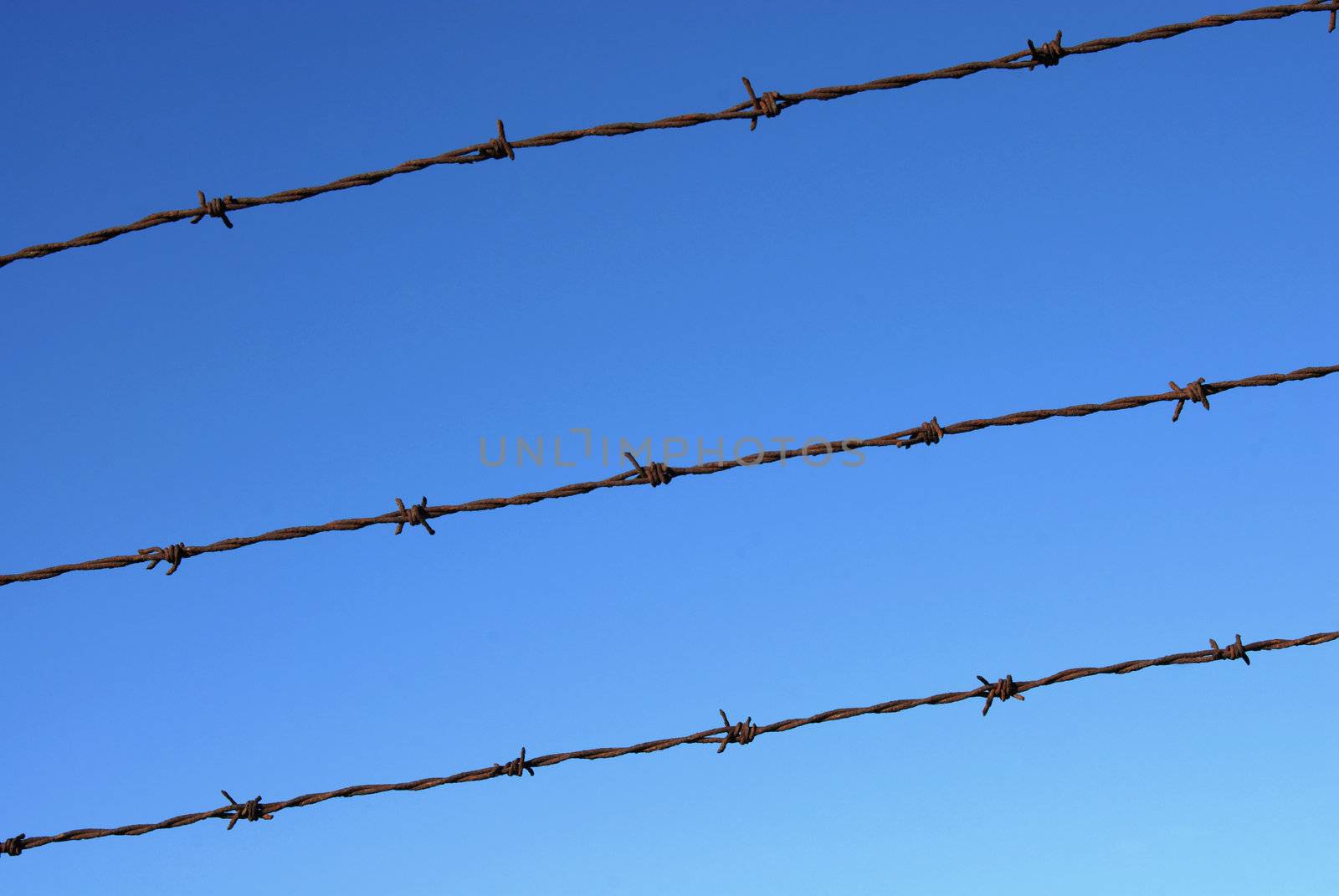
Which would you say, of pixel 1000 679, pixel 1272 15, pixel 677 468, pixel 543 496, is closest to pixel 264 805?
pixel 543 496

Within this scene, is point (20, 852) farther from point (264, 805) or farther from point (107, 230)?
point (107, 230)

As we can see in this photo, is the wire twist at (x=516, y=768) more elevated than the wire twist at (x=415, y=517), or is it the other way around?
the wire twist at (x=415, y=517)

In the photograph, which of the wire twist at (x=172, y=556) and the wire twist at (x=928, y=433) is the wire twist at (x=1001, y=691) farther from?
the wire twist at (x=172, y=556)

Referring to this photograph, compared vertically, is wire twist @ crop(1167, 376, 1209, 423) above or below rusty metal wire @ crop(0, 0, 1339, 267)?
below

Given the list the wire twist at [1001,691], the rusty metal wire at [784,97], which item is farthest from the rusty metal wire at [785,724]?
the rusty metal wire at [784,97]

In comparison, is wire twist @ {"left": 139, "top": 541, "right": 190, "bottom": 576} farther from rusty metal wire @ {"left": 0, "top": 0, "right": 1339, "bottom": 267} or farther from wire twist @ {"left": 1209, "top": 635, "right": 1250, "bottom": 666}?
wire twist @ {"left": 1209, "top": 635, "right": 1250, "bottom": 666}

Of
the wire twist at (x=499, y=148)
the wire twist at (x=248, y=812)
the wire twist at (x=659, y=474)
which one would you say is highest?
the wire twist at (x=499, y=148)

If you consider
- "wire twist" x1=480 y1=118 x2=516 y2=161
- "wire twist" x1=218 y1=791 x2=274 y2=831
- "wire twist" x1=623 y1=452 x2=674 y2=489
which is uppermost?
"wire twist" x1=480 y1=118 x2=516 y2=161

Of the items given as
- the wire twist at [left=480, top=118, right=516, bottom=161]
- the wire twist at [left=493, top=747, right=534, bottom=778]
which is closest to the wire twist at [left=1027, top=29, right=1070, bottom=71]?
the wire twist at [left=480, top=118, right=516, bottom=161]

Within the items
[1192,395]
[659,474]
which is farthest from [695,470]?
[1192,395]

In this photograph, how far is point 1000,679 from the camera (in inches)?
121

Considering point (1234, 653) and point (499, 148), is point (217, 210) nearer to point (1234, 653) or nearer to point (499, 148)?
point (499, 148)

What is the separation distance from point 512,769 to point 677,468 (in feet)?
2.69

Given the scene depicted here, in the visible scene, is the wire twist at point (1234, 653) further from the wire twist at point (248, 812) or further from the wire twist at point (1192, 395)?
the wire twist at point (248, 812)
